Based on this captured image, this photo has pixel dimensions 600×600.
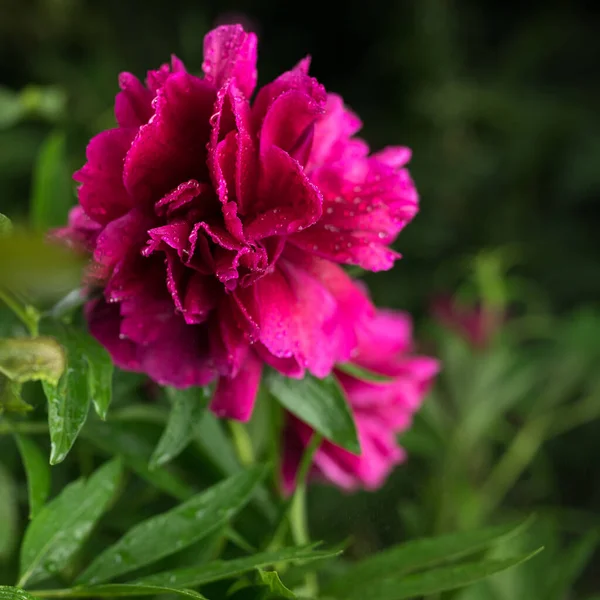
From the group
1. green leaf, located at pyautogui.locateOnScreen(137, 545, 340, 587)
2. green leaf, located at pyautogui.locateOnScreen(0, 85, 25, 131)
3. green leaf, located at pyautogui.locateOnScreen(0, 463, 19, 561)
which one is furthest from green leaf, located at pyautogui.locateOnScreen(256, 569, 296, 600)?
green leaf, located at pyautogui.locateOnScreen(0, 85, 25, 131)

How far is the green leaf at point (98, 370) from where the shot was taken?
0.79 feet

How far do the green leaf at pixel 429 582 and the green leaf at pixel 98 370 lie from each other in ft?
0.36

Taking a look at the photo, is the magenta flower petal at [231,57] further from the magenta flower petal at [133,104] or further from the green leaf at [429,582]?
the green leaf at [429,582]

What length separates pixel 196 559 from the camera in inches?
11.5

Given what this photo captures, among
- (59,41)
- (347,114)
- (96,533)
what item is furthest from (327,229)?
(59,41)

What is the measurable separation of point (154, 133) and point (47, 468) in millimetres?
124

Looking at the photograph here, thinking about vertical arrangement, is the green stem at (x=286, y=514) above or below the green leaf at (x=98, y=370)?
below

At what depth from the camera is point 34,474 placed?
0.27m

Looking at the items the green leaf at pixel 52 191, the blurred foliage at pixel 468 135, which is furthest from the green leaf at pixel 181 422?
the blurred foliage at pixel 468 135

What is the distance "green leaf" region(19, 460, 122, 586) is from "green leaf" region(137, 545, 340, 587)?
3 cm

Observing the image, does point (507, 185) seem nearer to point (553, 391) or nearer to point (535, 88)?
point (535, 88)

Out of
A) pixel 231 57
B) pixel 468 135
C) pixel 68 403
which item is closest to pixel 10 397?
pixel 68 403

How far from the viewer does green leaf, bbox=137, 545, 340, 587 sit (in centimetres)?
24

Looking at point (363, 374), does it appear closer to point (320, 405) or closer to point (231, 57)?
point (320, 405)
